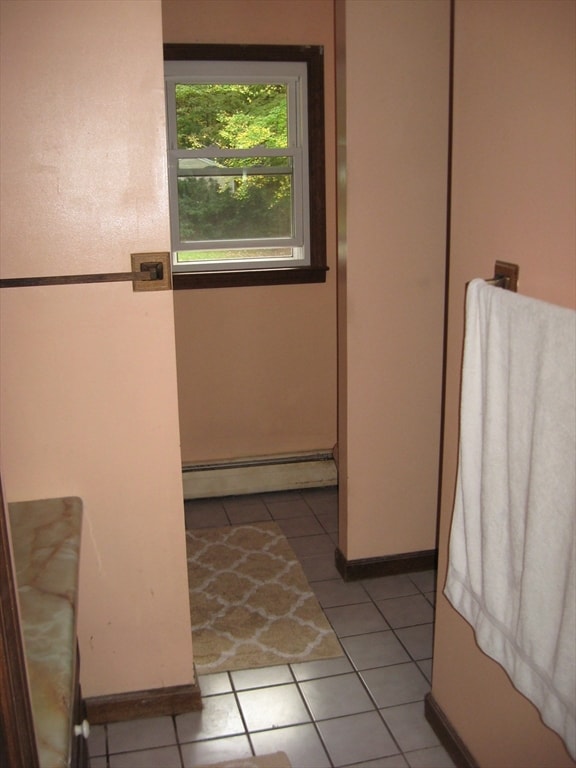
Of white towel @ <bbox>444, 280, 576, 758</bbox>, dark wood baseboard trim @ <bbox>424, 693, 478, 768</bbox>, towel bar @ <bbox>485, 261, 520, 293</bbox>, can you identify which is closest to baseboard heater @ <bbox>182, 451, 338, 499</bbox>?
dark wood baseboard trim @ <bbox>424, 693, 478, 768</bbox>

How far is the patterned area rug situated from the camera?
8.58 ft

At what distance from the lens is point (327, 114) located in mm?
3654

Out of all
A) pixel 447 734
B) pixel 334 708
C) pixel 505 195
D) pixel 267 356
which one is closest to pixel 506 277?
pixel 505 195

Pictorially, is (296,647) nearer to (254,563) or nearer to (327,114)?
(254,563)

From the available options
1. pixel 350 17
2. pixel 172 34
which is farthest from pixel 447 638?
pixel 172 34

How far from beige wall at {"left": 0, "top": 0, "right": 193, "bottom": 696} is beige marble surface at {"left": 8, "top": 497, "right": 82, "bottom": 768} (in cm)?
12

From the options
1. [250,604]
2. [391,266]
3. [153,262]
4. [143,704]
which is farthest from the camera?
[250,604]

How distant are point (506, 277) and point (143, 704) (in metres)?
1.62

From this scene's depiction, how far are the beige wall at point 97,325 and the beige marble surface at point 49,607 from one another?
12cm

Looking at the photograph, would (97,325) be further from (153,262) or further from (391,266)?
(391,266)

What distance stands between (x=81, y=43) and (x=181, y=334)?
1.96m

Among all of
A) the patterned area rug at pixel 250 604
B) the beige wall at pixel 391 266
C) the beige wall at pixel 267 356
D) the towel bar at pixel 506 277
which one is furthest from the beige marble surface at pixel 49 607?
the beige wall at pixel 267 356

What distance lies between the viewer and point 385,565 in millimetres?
3068

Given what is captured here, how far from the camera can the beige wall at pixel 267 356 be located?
3.62 meters
